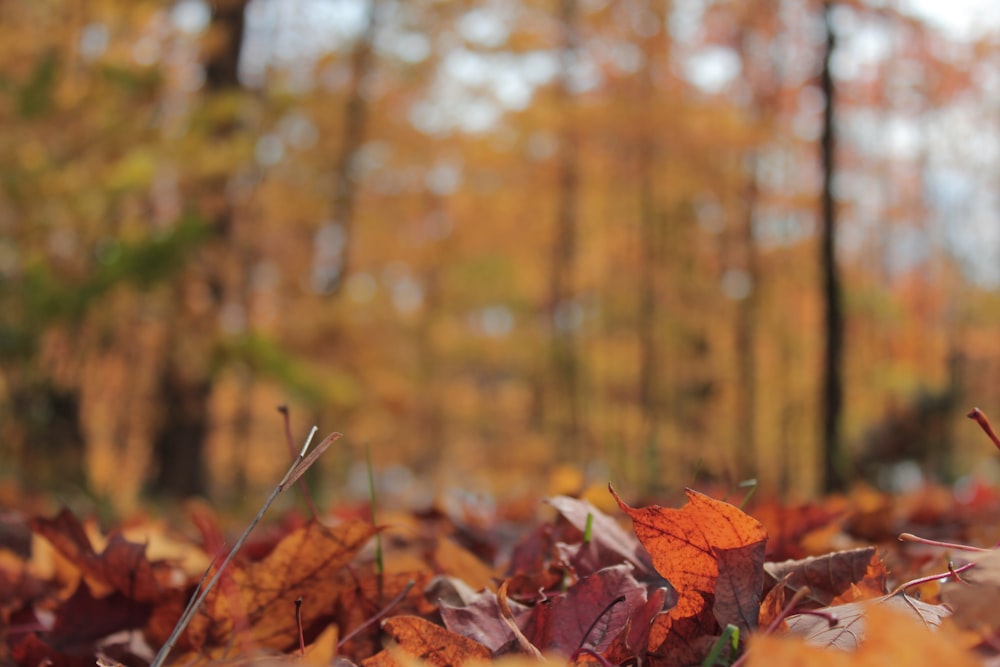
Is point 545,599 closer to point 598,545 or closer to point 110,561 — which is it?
point 598,545

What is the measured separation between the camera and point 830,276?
4.45m

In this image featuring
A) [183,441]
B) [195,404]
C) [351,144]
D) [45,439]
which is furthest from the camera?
[351,144]

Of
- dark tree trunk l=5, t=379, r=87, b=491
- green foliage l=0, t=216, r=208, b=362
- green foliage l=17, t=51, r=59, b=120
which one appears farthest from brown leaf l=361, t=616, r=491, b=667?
dark tree trunk l=5, t=379, r=87, b=491

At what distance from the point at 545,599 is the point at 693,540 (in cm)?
12

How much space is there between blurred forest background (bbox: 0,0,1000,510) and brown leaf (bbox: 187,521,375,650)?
3.79m

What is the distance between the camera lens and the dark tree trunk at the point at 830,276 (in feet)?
14.3

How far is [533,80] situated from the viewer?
10516 millimetres

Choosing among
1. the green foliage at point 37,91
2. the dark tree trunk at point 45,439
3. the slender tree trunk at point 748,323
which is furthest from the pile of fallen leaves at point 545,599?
the slender tree trunk at point 748,323

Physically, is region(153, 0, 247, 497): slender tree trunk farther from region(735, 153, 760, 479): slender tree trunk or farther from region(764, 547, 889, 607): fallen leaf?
region(764, 547, 889, 607): fallen leaf

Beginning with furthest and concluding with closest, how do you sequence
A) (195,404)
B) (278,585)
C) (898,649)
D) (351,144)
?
(351,144) < (195,404) < (278,585) < (898,649)

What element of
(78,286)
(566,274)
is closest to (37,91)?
(78,286)

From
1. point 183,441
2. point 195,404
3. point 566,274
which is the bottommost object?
point 183,441

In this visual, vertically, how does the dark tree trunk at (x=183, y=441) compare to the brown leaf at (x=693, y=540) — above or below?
below

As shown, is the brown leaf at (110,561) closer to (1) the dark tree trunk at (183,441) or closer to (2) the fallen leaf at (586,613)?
(2) the fallen leaf at (586,613)
